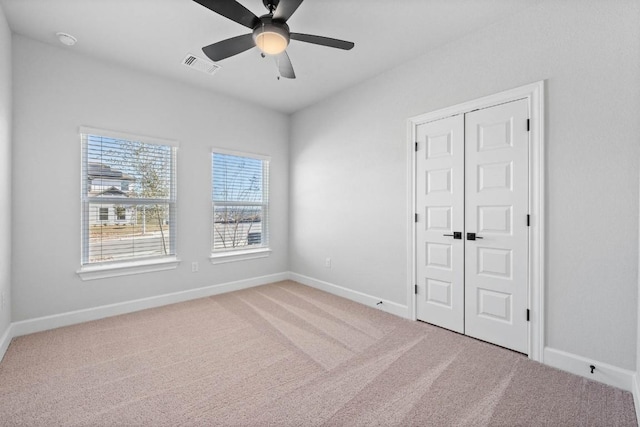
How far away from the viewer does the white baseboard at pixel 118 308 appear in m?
2.82

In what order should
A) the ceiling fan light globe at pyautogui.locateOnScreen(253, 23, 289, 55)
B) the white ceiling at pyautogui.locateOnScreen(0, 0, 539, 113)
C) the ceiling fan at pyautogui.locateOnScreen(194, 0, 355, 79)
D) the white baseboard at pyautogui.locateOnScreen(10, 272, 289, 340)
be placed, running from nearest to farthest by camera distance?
the ceiling fan at pyautogui.locateOnScreen(194, 0, 355, 79), the ceiling fan light globe at pyautogui.locateOnScreen(253, 23, 289, 55), the white ceiling at pyautogui.locateOnScreen(0, 0, 539, 113), the white baseboard at pyautogui.locateOnScreen(10, 272, 289, 340)

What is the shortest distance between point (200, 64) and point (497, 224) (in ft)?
11.1

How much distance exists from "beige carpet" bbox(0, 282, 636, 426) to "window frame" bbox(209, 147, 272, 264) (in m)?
1.20

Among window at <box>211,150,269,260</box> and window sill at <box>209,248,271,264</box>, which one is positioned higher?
window at <box>211,150,269,260</box>

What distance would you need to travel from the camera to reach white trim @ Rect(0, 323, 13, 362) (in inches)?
93.8

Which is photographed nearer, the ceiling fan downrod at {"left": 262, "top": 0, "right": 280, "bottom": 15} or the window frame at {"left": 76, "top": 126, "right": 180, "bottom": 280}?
the ceiling fan downrod at {"left": 262, "top": 0, "right": 280, "bottom": 15}

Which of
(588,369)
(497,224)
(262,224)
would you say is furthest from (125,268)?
(588,369)

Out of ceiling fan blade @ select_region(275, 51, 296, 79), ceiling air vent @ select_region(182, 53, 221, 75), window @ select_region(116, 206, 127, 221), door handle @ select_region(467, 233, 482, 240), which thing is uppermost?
ceiling air vent @ select_region(182, 53, 221, 75)

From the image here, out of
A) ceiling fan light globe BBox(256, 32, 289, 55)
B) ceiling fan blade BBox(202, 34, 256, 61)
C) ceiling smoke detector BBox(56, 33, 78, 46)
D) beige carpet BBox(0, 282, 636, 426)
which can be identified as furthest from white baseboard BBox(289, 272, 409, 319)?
ceiling smoke detector BBox(56, 33, 78, 46)

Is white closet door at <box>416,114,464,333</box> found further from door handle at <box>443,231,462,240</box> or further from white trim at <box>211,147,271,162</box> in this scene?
white trim at <box>211,147,271,162</box>

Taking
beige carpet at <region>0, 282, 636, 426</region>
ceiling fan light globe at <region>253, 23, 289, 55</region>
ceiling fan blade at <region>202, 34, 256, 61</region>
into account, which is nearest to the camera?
beige carpet at <region>0, 282, 636, 426</region>

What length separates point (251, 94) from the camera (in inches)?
161

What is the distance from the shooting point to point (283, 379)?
2.09 metres

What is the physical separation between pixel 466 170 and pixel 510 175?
365mm
